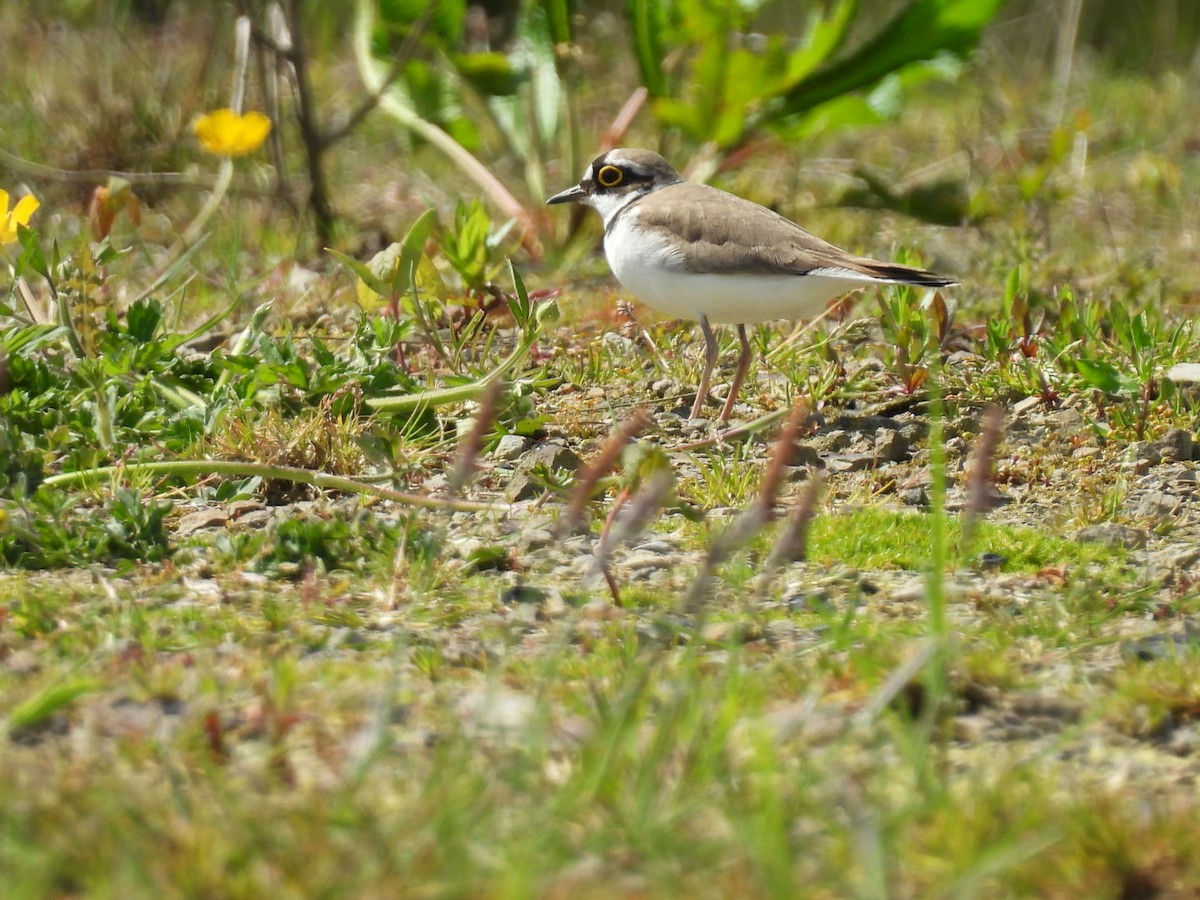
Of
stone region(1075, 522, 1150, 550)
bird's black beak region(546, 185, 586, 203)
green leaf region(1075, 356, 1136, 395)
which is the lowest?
stone region(1075, 522, 1150, 550)

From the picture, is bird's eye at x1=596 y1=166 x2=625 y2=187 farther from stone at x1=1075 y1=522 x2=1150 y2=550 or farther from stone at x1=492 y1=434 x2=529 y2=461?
stone at x1=1075 y1=522 x2=1150 y2=550

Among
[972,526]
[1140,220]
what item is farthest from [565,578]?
Result: [1140,220]

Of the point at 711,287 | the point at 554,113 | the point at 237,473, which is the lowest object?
the point at 237,473

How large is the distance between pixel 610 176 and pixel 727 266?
3.11ft

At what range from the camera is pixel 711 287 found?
465 centimetres

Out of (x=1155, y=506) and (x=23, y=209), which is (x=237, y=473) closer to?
(x=23, y=209)

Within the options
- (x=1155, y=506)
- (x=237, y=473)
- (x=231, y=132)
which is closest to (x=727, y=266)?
(x=1155, y=506)

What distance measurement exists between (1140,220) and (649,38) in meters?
2.42

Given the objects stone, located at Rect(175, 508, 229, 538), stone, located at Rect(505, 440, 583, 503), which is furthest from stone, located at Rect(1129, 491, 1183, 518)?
stone, located at Rect(175, 508, 229, 538)

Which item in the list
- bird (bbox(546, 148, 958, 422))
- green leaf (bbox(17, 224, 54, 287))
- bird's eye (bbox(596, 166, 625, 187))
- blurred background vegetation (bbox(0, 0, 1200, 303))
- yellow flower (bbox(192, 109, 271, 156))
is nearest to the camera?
green leaf (bbox(17, 224, 54, 287))

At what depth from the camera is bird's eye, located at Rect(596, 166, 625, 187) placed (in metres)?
5.41

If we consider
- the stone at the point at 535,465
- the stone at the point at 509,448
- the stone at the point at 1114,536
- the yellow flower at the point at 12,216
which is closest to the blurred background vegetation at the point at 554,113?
the stone at the point at 509,448

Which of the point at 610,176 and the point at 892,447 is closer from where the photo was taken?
the point at 892,447

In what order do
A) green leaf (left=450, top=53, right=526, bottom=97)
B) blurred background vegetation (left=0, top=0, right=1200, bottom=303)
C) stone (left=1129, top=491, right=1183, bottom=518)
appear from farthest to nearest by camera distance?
green leaf (left=450, top=53, right=526, bottom=97), blurred background vegetation (left=0, top=0, right=1200, bottom=303), stone (left=1129, top=491, right=1183, bottom=518)
